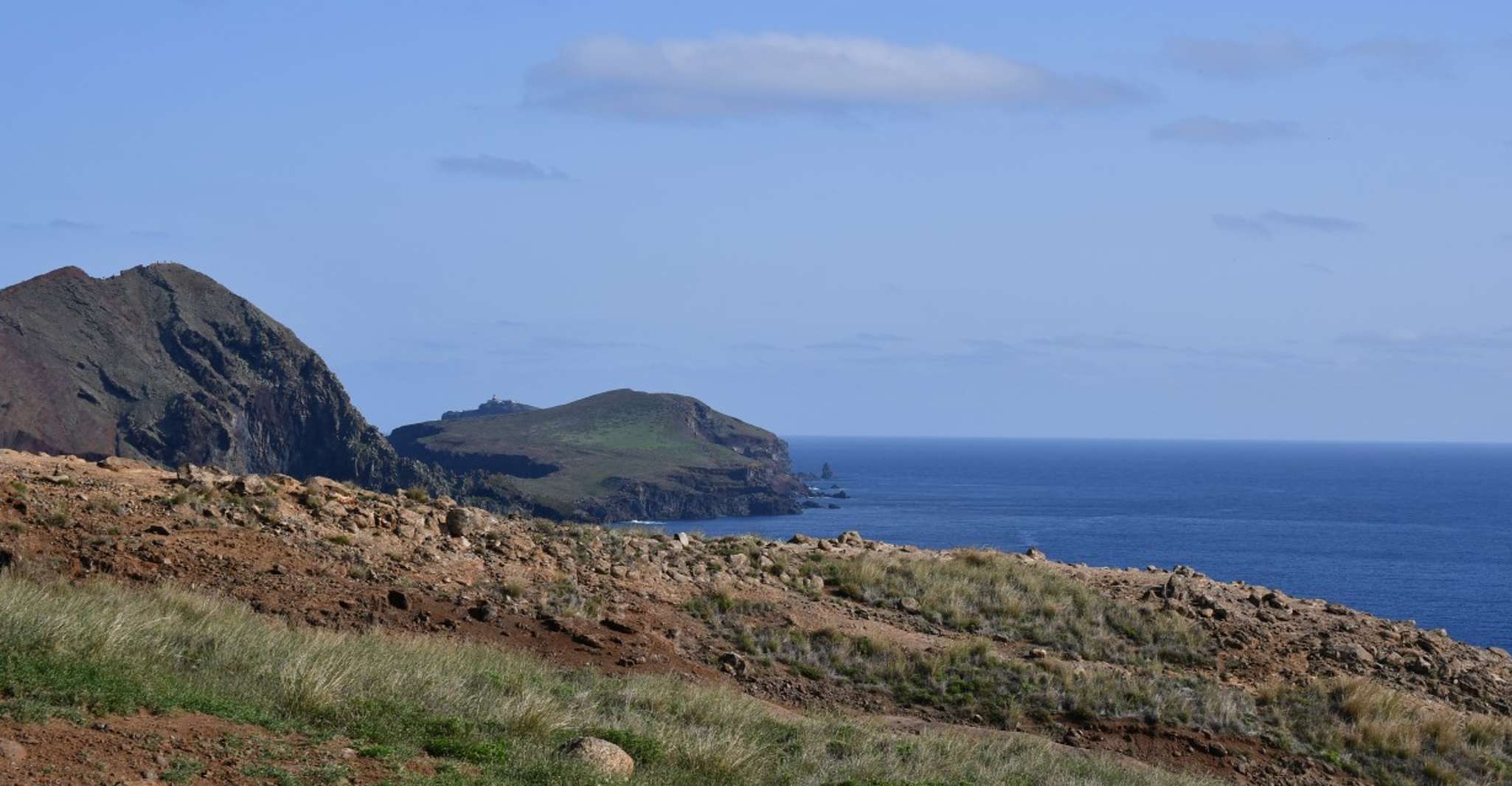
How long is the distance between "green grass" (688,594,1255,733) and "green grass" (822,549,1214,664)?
121 cm

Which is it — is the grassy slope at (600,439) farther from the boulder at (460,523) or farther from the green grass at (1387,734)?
the green grass at (1387,734)

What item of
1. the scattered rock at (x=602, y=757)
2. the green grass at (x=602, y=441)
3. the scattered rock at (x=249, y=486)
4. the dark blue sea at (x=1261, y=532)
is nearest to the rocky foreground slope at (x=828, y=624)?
the scattered rock at (x=249, y=486)

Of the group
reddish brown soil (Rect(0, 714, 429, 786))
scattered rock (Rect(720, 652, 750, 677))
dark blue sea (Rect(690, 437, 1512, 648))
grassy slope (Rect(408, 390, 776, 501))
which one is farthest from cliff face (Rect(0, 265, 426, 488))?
reddish brown soil (Rect(0, 714, 429, 786))

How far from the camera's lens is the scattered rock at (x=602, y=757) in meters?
10.3

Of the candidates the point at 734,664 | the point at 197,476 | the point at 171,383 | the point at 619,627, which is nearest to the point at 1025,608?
the point at 734,664

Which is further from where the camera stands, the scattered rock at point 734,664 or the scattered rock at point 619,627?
the scattered rock at point 619,627

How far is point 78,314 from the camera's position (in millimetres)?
81000

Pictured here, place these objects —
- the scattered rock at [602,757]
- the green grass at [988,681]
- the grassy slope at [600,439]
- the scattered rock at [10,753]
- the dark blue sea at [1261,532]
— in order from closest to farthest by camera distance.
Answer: the scattered rock at [10,753] < the scattered rock at [602,757] < the green grass at [988,681] < the dark blue sea at [1261,532] < the grassy slope at [600,439]

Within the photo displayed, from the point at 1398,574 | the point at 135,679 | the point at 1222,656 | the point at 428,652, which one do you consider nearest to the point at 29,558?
the point at 428,652

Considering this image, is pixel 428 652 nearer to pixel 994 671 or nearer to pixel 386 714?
pixel 386 714

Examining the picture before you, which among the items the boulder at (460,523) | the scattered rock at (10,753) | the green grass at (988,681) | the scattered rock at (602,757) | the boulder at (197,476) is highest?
the boulder at (197,476)

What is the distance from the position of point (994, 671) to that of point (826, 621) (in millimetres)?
2687

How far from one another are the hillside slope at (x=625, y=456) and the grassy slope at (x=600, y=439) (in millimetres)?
176

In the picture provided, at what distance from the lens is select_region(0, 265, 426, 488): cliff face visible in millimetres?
73875
